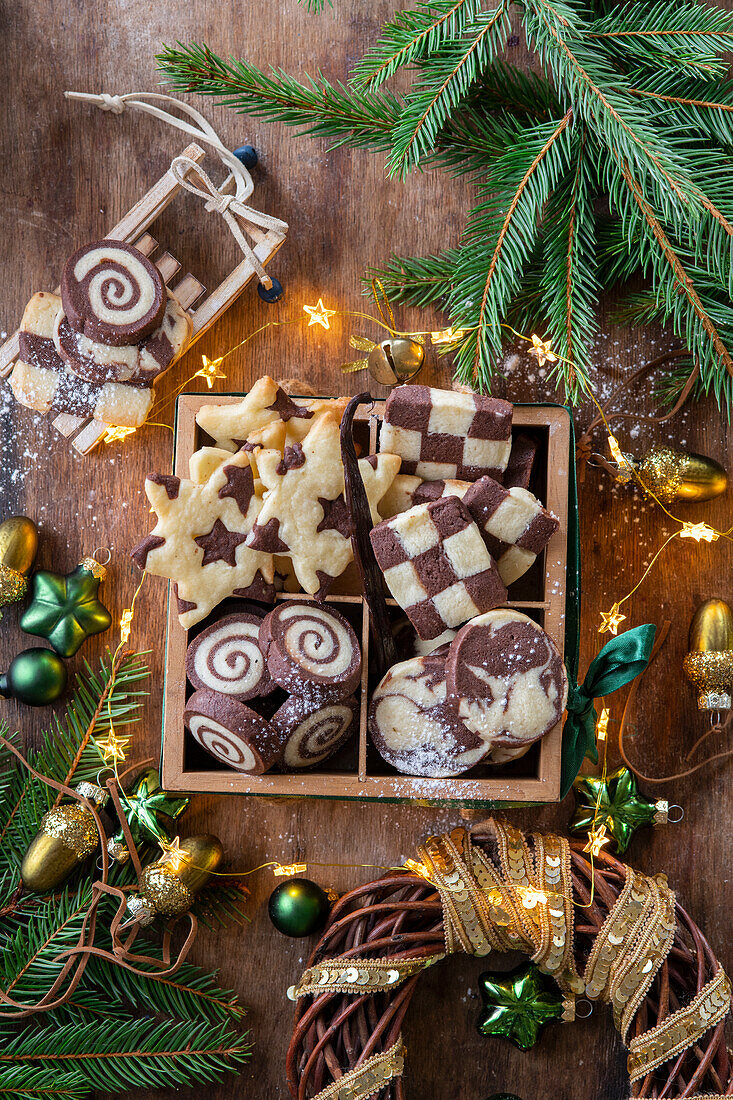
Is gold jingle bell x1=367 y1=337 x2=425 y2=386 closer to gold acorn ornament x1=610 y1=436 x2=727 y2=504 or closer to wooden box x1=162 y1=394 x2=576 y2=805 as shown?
wooden box x1=162 y1=394 x2=576 y2=805

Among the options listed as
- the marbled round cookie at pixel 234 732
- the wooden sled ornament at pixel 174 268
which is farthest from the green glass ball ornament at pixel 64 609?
the marbled round cookie at pixel 234 732

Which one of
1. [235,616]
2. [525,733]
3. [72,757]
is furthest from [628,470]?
[72,757]

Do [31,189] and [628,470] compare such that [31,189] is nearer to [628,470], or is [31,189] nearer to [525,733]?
[628,470]

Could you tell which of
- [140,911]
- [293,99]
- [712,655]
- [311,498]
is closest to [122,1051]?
[140,911]

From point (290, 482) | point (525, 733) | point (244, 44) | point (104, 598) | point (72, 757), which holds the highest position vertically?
point (244, 44)

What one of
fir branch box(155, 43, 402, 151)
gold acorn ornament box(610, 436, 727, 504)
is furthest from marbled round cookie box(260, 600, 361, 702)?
fir branch box(155, 43, 402, 151)

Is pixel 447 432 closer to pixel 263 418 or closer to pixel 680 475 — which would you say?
pixel 263 418

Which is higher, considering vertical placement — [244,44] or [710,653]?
[244,44]

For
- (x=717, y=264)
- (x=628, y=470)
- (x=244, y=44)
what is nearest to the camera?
(x=717, y=264)

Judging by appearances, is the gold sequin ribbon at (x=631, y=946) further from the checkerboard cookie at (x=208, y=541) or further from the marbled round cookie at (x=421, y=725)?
the checkerboard cookie at (x=208, y=541)
